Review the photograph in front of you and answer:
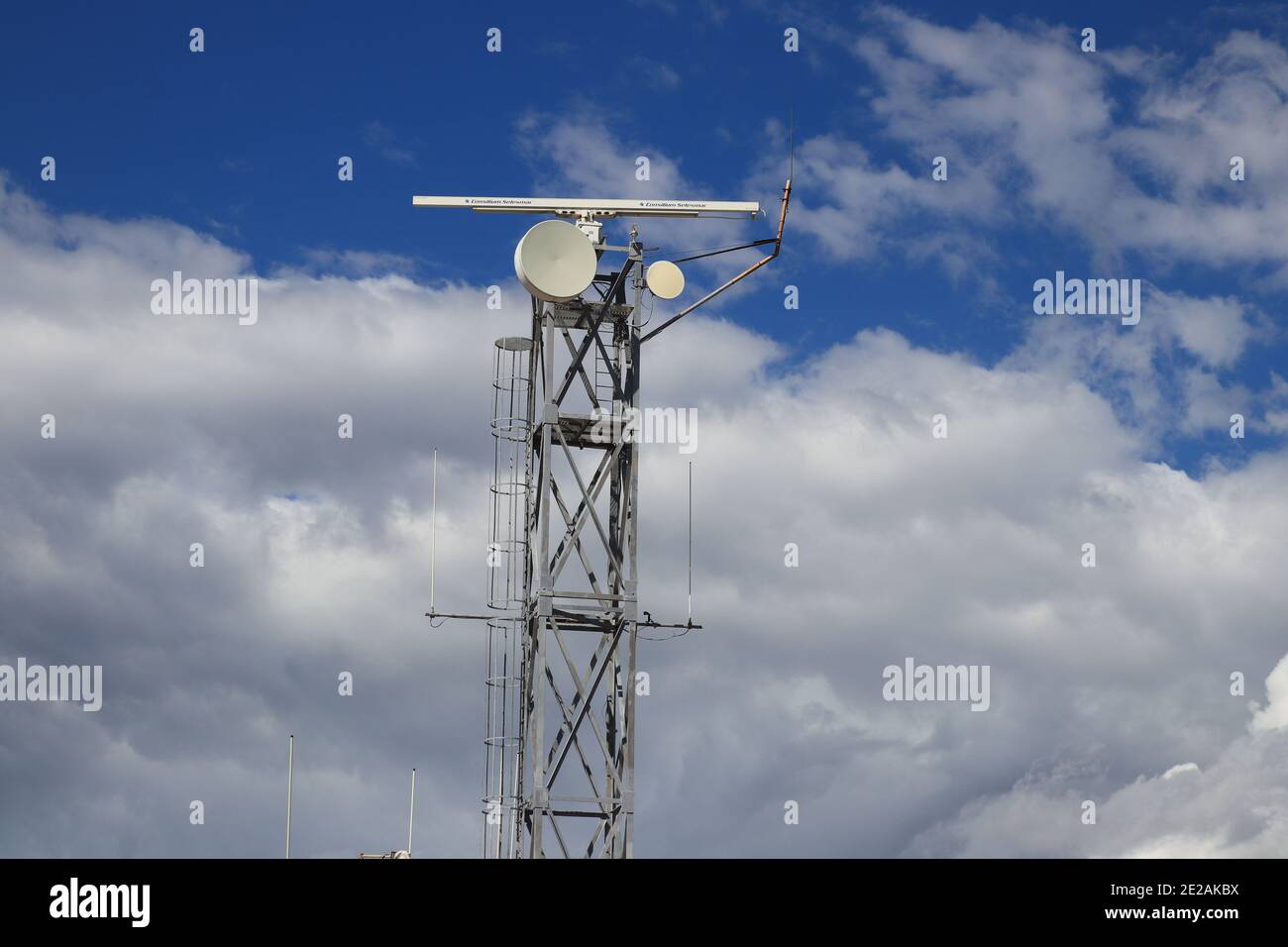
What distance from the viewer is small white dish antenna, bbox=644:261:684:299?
165 feet

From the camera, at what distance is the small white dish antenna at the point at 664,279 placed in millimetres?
50219

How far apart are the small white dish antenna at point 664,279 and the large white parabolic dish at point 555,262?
2609 millimetres

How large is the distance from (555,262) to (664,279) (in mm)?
3891

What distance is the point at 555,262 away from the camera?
47.9 metres

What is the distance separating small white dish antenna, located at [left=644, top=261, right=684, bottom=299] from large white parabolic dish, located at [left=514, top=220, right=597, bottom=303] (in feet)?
8.56

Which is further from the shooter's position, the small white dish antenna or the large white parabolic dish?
the small white dish antenna

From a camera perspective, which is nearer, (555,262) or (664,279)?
(555,262)

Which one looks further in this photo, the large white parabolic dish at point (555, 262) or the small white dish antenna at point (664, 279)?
the small white dish antenna at point (664, 279)

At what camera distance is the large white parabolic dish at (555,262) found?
4753 centimetres
